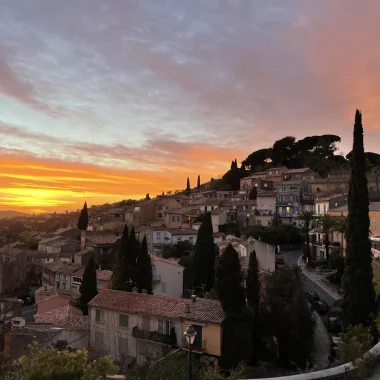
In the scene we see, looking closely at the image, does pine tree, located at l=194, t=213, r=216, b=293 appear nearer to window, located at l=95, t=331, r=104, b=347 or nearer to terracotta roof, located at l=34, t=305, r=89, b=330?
terracotta roof, located at l=34, t=305, r=89, b=330

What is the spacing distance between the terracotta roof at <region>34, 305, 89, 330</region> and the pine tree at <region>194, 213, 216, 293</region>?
1329 centimetres

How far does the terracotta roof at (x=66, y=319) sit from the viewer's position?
25683 millimetres

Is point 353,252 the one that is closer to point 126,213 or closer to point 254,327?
point 254,327

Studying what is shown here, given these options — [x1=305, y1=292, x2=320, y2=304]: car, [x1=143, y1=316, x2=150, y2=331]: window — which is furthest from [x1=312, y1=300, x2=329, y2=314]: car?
[x1=143, y1=316, x2=150, y2=331]: window

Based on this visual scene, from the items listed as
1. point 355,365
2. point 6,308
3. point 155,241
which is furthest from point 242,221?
point 355,365

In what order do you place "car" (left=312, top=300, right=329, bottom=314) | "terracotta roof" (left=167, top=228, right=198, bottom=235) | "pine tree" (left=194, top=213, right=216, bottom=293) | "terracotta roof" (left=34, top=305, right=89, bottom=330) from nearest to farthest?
1. "terracotta roof" (left=34, top=305, right=89, bottom=330)
2. "car" (left=312, top=300, right=329, bottom=314)
3. "pine tree" (left=194, top=213, right=216, bottom=293)
4. "terracotta roof" (left=167, top=228, right=198, bottom=235)

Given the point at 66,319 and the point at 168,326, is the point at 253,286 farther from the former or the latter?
the point at 66,319

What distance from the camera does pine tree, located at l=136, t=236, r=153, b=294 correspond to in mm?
32719

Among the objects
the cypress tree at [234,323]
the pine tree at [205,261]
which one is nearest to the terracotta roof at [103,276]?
the pine tree at [205,261]

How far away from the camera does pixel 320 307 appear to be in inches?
1217

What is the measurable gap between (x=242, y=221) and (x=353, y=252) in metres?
45.8

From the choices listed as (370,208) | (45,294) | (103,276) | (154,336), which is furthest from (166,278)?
(370,208)

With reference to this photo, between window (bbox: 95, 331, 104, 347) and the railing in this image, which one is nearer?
the railing

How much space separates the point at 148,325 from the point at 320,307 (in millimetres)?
15211
